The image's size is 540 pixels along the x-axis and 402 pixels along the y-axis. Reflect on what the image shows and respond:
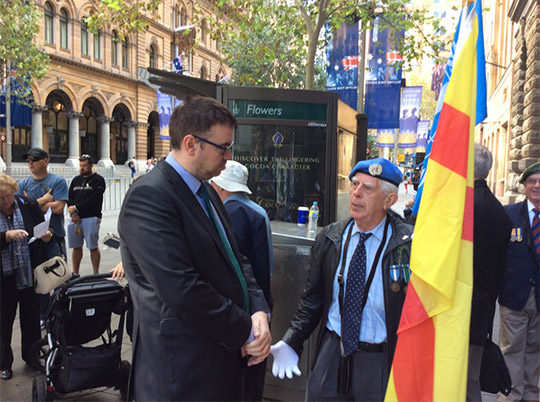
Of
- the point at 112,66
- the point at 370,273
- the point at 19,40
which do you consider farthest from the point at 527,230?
the point at 112,66

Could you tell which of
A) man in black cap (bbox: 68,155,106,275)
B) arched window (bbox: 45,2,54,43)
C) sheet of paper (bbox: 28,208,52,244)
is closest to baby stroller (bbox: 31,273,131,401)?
sheet of paper (bbox: 28,208,52,244)

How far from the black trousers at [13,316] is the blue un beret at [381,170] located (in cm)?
346

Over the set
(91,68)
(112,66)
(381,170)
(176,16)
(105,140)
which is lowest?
(381,170)

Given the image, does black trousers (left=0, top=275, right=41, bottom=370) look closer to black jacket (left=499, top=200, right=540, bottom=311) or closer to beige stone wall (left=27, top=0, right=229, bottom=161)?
black jacket (left=499, top=200, right=540, bottom=311)

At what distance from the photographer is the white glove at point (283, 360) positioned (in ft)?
7.69

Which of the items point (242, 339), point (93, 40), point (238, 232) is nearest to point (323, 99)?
point (238, 232)

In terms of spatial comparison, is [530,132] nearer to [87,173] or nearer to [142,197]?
[87,173]

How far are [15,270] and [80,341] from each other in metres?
1.13

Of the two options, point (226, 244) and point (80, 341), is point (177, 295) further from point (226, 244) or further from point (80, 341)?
point (80, 341)

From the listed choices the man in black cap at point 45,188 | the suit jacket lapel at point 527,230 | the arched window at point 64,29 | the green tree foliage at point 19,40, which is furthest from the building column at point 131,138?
the suit jacket lapel at point 527,230

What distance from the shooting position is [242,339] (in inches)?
75.4

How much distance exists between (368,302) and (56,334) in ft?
8.21

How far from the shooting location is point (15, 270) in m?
4.19

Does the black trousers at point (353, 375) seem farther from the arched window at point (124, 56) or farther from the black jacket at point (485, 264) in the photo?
the arched window at point (124, 56)
